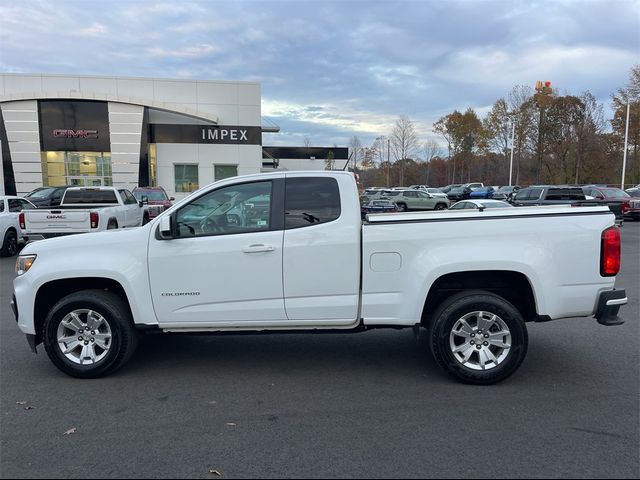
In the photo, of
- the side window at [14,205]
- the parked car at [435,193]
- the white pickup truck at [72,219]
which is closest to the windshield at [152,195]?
the white pickup truck at [72,219]

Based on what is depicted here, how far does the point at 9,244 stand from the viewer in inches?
510

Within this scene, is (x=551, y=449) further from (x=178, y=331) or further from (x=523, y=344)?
(x=178, y=331)

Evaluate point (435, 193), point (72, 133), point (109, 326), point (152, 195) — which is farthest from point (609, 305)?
point (435, 193)

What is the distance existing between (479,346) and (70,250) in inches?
154

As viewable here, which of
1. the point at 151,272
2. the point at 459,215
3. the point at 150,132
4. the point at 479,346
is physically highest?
the point at 150,132

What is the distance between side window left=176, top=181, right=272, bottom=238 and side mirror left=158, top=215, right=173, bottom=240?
9cm

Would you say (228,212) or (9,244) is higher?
(228,212)

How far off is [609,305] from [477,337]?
1.20 metres

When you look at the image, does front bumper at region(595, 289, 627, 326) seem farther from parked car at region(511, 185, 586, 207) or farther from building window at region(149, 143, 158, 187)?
building window at region(149, 143, 158, 187)

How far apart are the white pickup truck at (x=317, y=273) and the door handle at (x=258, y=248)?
13 millimetres

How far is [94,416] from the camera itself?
384 centimetres

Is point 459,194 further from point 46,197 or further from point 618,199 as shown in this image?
point 46,197

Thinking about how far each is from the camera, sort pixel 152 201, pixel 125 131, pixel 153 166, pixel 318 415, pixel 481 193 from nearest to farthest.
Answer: pixel 318 415, pixel 152 201, pixel 125 131, pixel 153 166, pixel 481 193

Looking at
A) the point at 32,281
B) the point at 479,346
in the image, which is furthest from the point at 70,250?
the point at 479,346
